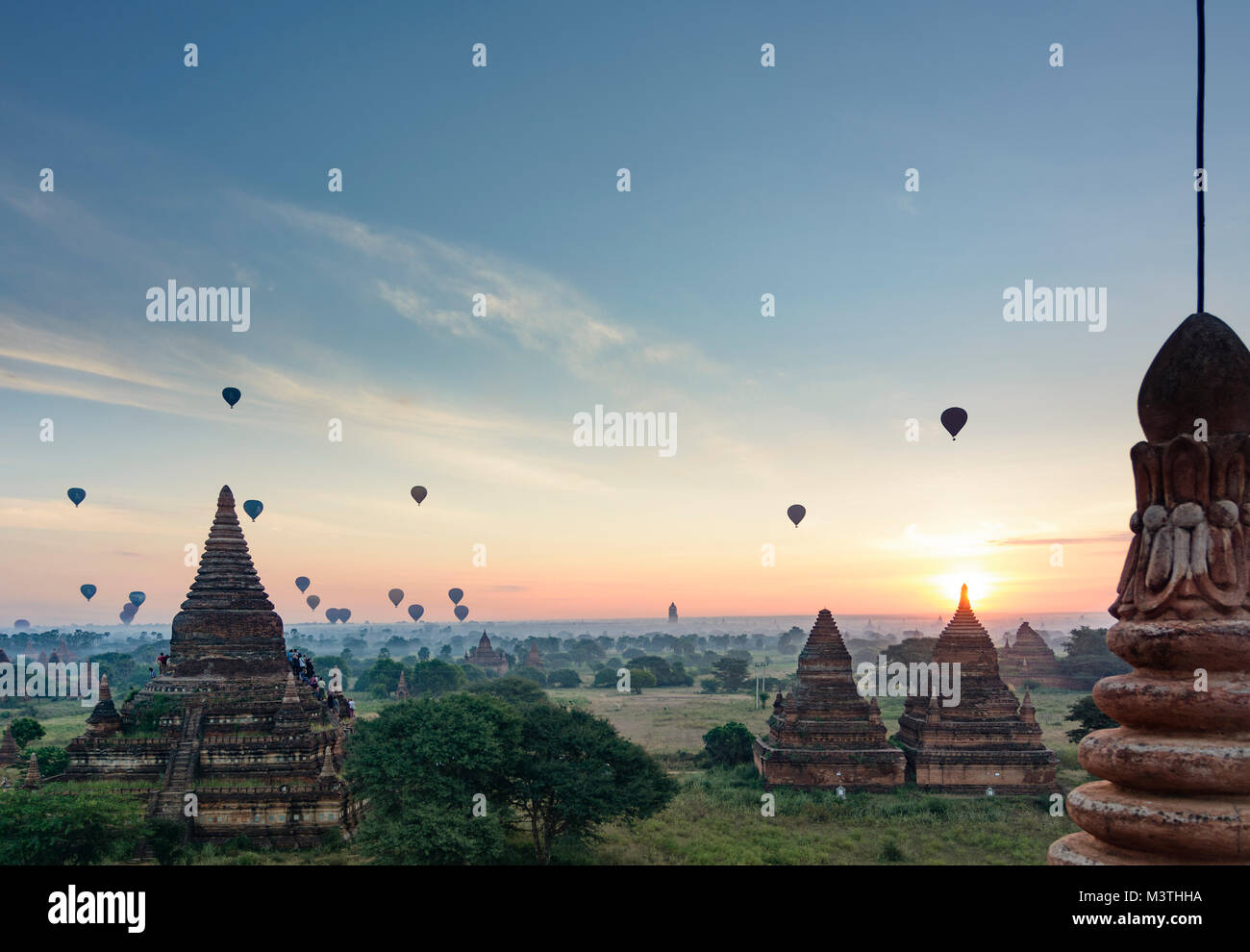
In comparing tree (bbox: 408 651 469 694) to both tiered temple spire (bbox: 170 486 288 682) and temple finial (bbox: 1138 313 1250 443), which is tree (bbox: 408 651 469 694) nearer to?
tiered temple spire (bbox: 170 486 288 682)

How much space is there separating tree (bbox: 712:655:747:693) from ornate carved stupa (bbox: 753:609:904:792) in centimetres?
7005

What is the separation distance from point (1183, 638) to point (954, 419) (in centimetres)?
3266

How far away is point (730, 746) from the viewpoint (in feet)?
150

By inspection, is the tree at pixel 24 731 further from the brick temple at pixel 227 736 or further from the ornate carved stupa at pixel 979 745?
the ornate carved stupa at pixel 979 745

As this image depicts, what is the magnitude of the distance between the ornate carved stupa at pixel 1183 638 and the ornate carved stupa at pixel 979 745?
3390 centimetres

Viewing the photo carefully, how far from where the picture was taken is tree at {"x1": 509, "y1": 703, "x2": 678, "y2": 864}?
27672 millimetres

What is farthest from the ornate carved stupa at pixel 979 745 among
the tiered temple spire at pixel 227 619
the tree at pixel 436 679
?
the tree at pixel 436 679

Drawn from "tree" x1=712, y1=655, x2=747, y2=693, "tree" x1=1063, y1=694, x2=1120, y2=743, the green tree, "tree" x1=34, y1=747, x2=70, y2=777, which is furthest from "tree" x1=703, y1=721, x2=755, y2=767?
"tree" x1=712, y1=655, x2=747, y2=693

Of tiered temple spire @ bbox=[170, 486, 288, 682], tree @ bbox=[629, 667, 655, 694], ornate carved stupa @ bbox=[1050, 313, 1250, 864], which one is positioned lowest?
tree @ bbox=[629, 667, 655, 694]

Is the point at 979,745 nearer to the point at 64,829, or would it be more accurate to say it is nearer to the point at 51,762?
the point at 64,829

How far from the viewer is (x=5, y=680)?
306ft
